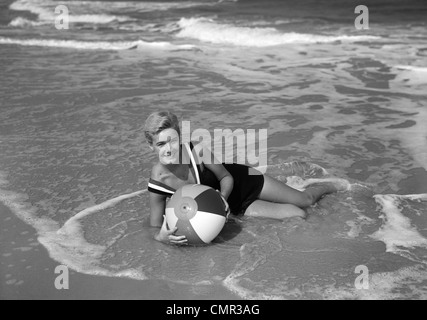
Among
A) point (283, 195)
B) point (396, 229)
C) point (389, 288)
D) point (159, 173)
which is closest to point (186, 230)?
point (159, 173)

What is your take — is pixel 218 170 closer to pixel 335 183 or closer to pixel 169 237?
pixel 169 237

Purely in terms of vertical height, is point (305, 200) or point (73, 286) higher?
point (305, 200)

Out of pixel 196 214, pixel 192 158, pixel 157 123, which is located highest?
pixel 157 123

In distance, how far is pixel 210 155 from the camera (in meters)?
5.01

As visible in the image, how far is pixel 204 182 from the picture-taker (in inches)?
198

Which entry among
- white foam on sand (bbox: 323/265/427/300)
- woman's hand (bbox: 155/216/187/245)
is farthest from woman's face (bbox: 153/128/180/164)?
white foam on sand (bbox: 323/265/427/300)

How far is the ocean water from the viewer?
4488mm

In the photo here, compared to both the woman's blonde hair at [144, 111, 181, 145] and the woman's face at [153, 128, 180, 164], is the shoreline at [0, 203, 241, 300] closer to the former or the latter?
the woman's face at [153, 128, 180, 164]

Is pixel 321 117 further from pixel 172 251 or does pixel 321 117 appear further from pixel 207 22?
pixel 207 22

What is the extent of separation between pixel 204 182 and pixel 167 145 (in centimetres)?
57

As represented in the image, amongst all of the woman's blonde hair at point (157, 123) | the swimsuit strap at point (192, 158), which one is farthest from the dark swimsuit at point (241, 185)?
the woman's blonde hair at point (157, 123)

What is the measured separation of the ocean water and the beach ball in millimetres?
189
